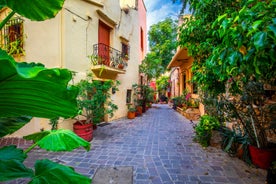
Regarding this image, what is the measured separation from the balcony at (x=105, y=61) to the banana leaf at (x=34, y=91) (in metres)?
5.92

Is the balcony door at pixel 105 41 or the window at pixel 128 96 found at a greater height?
the balcony door at pixel 105 41

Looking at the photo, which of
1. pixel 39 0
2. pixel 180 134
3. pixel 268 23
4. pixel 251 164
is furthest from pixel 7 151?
pixel 180 134

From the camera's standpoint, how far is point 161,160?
351 cm

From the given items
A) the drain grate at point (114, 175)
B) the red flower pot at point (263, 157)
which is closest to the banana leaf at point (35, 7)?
the drain grate at point (114, 175)

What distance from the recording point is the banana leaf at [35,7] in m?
0.61

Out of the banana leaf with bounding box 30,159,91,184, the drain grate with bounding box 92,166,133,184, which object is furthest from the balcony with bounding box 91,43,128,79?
the banana leaf with bounding box 30,159,91,184

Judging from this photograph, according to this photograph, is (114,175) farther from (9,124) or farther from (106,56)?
(106,56)

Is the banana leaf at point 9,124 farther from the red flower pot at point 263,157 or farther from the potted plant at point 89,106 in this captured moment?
the red flower pot at point 263,157

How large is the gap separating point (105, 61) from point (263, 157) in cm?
622

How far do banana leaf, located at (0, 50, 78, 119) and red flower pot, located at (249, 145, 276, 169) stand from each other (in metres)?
3.84

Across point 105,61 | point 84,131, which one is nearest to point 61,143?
point 84,131

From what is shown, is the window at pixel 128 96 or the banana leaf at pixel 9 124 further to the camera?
the window at pixel 128 96

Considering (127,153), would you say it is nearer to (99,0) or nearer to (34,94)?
(34,94)

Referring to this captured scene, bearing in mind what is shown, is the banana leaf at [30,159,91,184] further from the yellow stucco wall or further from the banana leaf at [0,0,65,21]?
the yellow stucco wall
